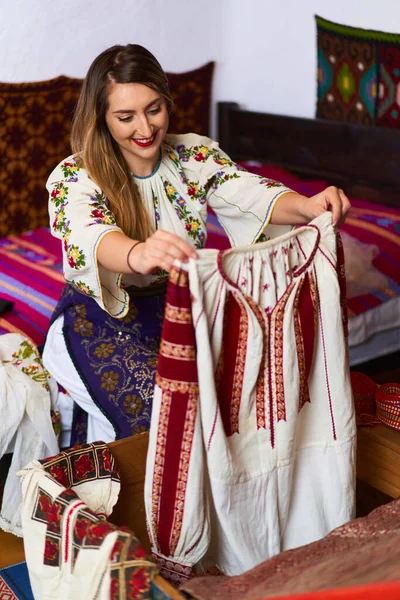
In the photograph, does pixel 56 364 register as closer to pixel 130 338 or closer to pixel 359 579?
pixel 130 338

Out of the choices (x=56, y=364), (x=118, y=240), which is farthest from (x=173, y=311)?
(x=56, y=364)

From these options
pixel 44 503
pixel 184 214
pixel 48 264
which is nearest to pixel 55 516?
pixel 44 503

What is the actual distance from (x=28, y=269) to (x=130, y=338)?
1.09m

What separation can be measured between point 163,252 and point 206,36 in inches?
109

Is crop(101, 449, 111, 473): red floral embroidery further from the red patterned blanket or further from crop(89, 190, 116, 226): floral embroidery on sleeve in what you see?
the red patterned blanket

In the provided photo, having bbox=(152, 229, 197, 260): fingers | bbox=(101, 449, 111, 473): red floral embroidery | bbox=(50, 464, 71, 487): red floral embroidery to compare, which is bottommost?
bbox=(101, 449, 111, 473): red floral embroidery

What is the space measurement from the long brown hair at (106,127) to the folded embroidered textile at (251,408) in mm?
481

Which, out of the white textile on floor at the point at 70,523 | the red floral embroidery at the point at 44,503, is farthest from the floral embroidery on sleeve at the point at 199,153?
the red floral embroidery at the point at 44,503

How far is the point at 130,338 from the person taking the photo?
1.92m

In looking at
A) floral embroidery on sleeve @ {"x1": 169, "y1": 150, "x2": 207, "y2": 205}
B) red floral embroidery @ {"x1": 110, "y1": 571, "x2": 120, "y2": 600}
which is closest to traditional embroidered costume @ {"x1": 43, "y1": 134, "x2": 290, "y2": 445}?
floral embroidery on sleeve @ {"x1": 169, "y1": 150, "x2": 207, "y2": 205}

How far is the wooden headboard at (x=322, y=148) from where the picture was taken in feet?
10.8

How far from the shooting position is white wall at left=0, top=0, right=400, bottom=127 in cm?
330

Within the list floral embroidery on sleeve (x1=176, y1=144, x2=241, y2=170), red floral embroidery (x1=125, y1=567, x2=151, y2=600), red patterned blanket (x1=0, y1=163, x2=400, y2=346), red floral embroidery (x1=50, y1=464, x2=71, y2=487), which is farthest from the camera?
red patterned blanket (x1=0, y1=163, x2=400, y2=346)

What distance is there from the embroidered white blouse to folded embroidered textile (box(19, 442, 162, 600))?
1.13 feet
